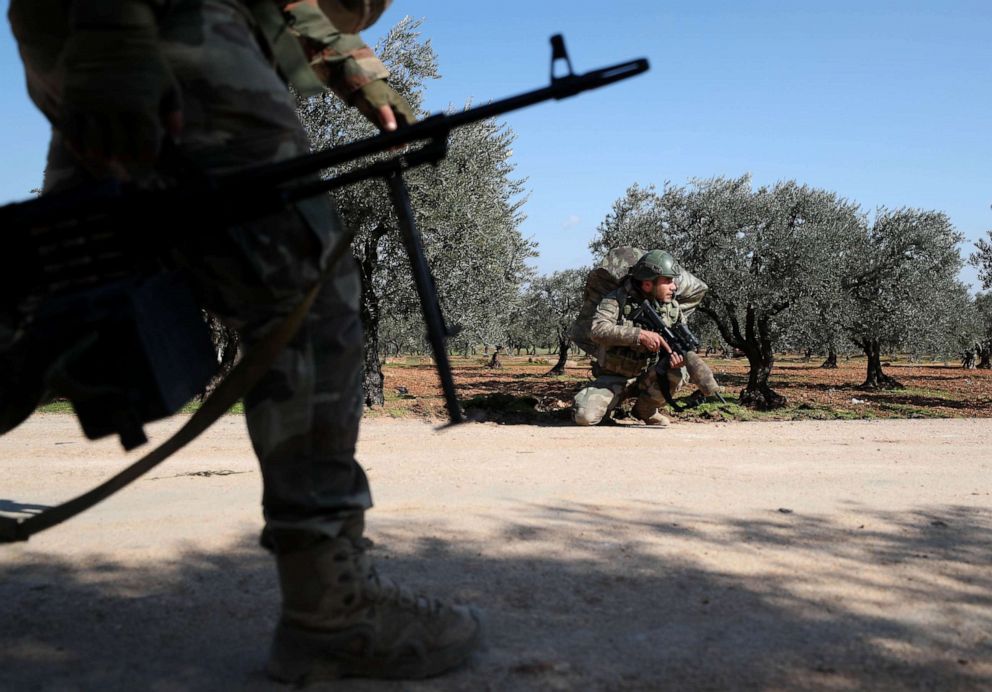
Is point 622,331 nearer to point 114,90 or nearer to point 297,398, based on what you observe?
point 297,398

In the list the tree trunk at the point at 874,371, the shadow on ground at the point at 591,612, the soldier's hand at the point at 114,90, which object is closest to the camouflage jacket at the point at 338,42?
the soldier's hand at the point at 114,90

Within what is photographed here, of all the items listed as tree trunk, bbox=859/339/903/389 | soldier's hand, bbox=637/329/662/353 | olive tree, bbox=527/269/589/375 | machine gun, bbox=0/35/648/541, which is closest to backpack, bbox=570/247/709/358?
soldier's hand, bbox=637/329/662/353

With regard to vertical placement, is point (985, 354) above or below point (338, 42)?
below

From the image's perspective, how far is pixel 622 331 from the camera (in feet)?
29.8

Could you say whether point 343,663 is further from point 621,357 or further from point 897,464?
point 621,357

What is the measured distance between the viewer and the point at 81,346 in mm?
1685

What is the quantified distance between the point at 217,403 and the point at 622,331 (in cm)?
738

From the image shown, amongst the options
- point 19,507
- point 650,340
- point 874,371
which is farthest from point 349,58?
point 874,371

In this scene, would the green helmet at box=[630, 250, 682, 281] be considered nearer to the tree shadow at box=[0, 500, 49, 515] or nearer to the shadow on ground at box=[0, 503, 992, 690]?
the shadow on ground at box=[0, 503, 992, 690]

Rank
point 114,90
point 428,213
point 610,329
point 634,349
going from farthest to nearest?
point 428,213, point 634,349, point 610,329, point 114,90

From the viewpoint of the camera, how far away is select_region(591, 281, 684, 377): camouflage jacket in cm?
915

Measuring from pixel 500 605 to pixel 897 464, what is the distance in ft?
12.2

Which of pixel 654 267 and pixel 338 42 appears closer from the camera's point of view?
pixel 338 42

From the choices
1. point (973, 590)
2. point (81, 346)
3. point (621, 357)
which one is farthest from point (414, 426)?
point (81, 346)
